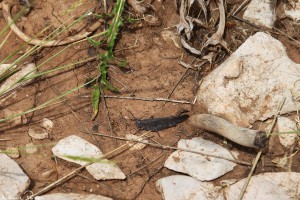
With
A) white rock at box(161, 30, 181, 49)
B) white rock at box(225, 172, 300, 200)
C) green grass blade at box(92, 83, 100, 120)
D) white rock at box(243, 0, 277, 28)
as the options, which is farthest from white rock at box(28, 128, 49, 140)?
white rock at box(243, 0, 277, 28)

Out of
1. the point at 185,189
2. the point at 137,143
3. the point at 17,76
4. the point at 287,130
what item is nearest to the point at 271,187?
the point at 287,130

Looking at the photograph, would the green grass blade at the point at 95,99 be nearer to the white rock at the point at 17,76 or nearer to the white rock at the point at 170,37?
the white rock at the point at 17,76

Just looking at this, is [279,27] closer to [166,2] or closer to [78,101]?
[166,2]

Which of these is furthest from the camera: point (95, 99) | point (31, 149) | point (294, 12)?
point (294, 12)

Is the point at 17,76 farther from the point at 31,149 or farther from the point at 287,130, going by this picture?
the point at 287,130

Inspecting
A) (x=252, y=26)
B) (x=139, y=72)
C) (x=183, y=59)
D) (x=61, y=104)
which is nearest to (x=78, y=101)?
(x=61, y=104)

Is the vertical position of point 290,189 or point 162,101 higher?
point 162,101

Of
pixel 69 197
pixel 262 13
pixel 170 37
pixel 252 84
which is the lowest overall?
pixel 69 197
